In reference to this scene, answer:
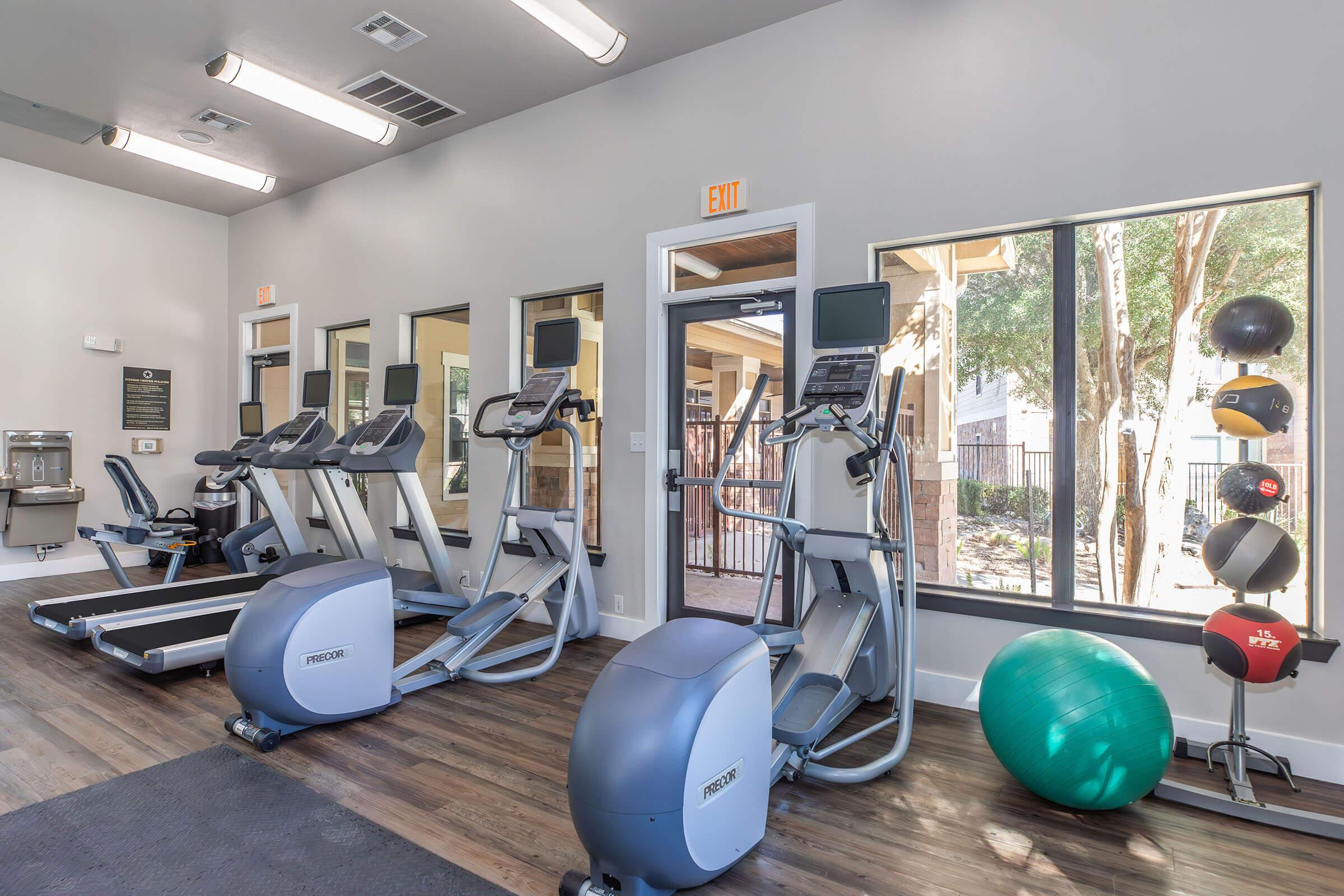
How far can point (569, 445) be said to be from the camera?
512cm

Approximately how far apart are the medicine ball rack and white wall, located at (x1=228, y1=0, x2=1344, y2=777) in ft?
0.50

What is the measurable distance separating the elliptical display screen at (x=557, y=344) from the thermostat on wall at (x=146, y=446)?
17.3 feet

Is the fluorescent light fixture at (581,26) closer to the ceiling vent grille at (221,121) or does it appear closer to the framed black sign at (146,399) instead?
the ceiling vent grille at (221,121)

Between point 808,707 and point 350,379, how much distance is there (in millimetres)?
5501

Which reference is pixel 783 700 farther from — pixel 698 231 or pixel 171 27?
pixel 171 27

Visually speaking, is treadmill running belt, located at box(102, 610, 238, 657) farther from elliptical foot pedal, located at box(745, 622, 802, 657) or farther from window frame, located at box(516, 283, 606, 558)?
elliptical foot pedal, located at box(745, 622, 802, 657)

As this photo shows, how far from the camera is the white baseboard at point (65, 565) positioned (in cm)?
621

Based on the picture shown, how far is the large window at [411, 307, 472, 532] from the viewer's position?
5770mm

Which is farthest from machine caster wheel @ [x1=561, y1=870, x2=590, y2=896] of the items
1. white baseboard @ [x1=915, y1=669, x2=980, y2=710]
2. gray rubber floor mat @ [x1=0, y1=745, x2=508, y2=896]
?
white baseboard @ [x1=915, y1=669, x2=980, y2=710]

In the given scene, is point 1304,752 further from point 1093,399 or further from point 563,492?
point 563,492

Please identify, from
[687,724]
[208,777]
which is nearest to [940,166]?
[687,724]

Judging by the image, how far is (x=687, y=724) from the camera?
1.78 m

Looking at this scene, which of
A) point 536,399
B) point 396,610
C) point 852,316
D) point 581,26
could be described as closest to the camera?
point 852,316

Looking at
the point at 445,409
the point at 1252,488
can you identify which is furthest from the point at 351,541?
the point at 1252,488
